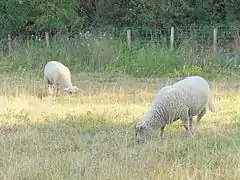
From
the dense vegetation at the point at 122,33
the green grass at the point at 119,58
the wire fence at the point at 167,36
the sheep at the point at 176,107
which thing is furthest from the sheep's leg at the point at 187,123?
the wire fence at the point at 167,36

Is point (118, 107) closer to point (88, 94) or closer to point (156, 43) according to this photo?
point (88, 94)

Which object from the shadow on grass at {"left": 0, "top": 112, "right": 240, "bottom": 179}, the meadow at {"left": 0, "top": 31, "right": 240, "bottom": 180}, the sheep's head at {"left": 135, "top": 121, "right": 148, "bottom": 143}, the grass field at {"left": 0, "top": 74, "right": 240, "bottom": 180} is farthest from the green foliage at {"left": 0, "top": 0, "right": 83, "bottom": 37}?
the sheep's head at {"left": 135, "top": 121, "right": 148, "bottom": 143}

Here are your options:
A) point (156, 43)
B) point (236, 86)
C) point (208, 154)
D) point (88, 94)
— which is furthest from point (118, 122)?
point (156, 43)

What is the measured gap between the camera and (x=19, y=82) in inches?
535

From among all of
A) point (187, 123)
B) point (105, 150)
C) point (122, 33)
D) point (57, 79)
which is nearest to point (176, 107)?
point (187, 123)

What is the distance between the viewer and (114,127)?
8.48 metres

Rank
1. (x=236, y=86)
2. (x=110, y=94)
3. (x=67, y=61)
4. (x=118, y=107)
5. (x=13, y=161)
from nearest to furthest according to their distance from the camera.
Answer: (x=13, y=161) < (x=118, y=107) < (x=110, y=94) < (x=236, y=86) < (x=67, y=61)

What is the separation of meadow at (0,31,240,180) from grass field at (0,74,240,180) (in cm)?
1

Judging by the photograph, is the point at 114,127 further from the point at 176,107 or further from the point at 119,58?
the point at 119,58

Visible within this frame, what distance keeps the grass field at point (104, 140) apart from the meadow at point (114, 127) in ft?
0.04

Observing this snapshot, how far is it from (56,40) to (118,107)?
33.5 feet

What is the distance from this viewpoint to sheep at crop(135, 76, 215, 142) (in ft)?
25.8

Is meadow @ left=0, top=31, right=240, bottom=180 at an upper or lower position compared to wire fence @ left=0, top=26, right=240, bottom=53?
lower

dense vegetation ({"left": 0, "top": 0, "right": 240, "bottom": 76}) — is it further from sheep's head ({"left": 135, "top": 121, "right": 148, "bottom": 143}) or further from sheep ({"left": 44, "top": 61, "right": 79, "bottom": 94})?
sheep's head ({"left": 135, "top": 121, "right": 148, "bottom": 143})
